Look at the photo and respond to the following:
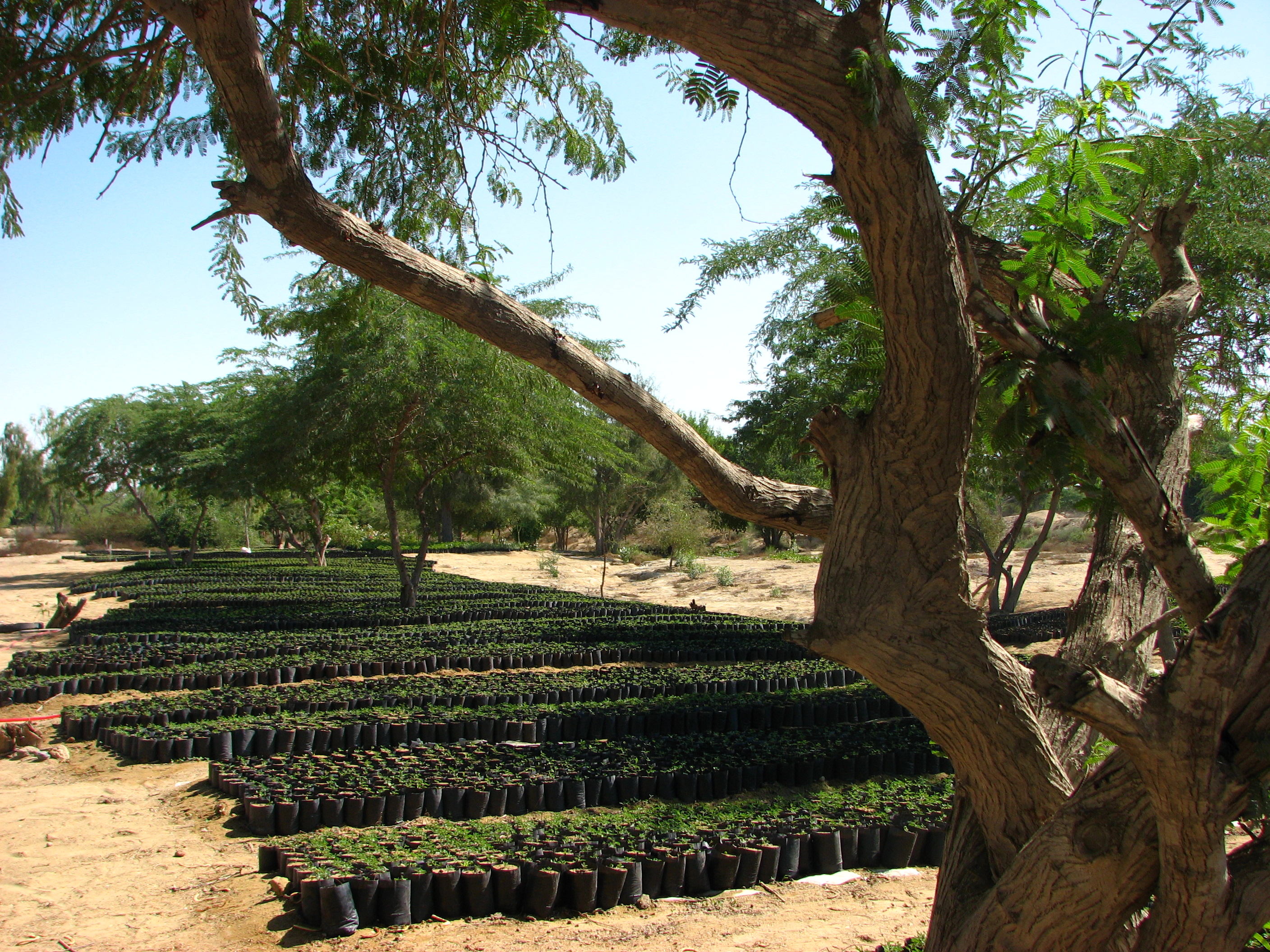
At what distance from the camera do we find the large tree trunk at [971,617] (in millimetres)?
1865

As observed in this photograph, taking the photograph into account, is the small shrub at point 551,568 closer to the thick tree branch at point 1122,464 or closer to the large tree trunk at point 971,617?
the large tree trunk at point 971,617

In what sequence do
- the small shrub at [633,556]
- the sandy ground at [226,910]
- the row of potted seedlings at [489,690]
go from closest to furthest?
the sandy ground at [226,910] → the row of potted seedlings at [489,690] → the small shrub at [633,556]

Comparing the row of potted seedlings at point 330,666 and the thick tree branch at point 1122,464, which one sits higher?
the thick tree branch at point 1122,464

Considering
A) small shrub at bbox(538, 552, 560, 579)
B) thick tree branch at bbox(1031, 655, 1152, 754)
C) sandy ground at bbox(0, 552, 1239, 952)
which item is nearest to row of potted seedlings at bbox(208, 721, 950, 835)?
sandy ground at bbox(0, 552, 1239, 952)

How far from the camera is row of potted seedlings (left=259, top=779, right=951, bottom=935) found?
417 cm

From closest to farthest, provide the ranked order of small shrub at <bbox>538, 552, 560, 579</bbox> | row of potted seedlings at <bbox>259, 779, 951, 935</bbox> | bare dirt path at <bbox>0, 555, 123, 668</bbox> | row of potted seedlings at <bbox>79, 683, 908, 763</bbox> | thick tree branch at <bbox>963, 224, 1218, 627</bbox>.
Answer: thick tree branch at <bbox>963, 224, 1218, 627</bbox>, row of potted seedlings at <bbox>259, 779, 951, 935</bbox>, row of potted seedlings at <bbox>79, 683, 908, 763</bbox>, bare dirt path at <bbox>0, 555, 123, 668</bbox>, small shrub at <bbox>538, 552, 560, 579</bbox>

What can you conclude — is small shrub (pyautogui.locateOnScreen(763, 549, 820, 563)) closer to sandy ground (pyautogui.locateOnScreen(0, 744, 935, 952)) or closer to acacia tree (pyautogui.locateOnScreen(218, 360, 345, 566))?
acacia tree (pyautogui.locateOnScreen(218, 360, 345, 566))

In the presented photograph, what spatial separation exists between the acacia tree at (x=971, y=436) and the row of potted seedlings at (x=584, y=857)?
7.73 feet

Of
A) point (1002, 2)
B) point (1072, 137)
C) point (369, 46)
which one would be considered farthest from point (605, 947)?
point (369, 46)

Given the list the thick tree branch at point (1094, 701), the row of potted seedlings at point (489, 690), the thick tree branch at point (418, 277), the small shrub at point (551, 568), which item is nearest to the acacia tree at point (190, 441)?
the small shrub at point (551, 568)

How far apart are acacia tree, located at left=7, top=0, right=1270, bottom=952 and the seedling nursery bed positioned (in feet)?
8.52

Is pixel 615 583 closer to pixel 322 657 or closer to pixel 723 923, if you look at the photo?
pixel 322 657

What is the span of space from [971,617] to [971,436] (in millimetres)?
454

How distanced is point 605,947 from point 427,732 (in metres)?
3.91
